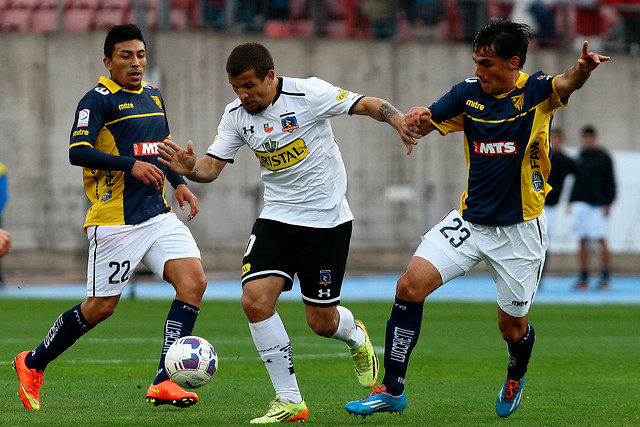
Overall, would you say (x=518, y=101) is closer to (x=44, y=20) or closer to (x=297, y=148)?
(x=297, y=148)

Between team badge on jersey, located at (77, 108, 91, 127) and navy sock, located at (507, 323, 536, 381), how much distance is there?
318cm

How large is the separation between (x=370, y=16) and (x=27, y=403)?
1958cm

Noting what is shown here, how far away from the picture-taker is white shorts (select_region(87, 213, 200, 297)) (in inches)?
293

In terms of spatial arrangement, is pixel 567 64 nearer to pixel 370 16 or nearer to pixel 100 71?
pixel 370 16

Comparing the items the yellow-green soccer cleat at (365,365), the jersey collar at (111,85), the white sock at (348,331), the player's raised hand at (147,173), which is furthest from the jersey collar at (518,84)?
the jersey collar at (111,85)

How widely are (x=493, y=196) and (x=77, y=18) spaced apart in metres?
20.1

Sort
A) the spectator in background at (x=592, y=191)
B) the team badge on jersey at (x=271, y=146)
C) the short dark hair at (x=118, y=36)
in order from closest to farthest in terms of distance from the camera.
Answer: the team badge on jersey at (x=271, y=146)
the short dark hair at (x=118, y=36)
the spectator in background at (x=592, y=191)

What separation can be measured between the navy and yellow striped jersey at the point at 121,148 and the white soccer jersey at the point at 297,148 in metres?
0.75

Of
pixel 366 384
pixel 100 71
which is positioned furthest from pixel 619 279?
pixel 366 384

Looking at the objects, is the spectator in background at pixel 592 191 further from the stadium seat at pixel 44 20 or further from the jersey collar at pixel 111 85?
the stadium seat at pixel 44 20

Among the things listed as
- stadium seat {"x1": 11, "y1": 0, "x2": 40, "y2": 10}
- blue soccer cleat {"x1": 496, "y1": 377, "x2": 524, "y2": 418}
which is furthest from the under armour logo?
stadium seat {"x1": 11, "y1": 0, "x2": 40, "y2": 10}

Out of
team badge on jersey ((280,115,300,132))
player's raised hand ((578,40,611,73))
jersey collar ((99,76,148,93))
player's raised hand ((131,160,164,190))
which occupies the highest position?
player's raised hand ((578,40,611,73))

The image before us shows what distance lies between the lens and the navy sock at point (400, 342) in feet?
22.2

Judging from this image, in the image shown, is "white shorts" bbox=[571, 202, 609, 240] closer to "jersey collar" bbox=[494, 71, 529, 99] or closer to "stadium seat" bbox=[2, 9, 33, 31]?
"jersey collar" bbox=[494, 71, 529, 99]
